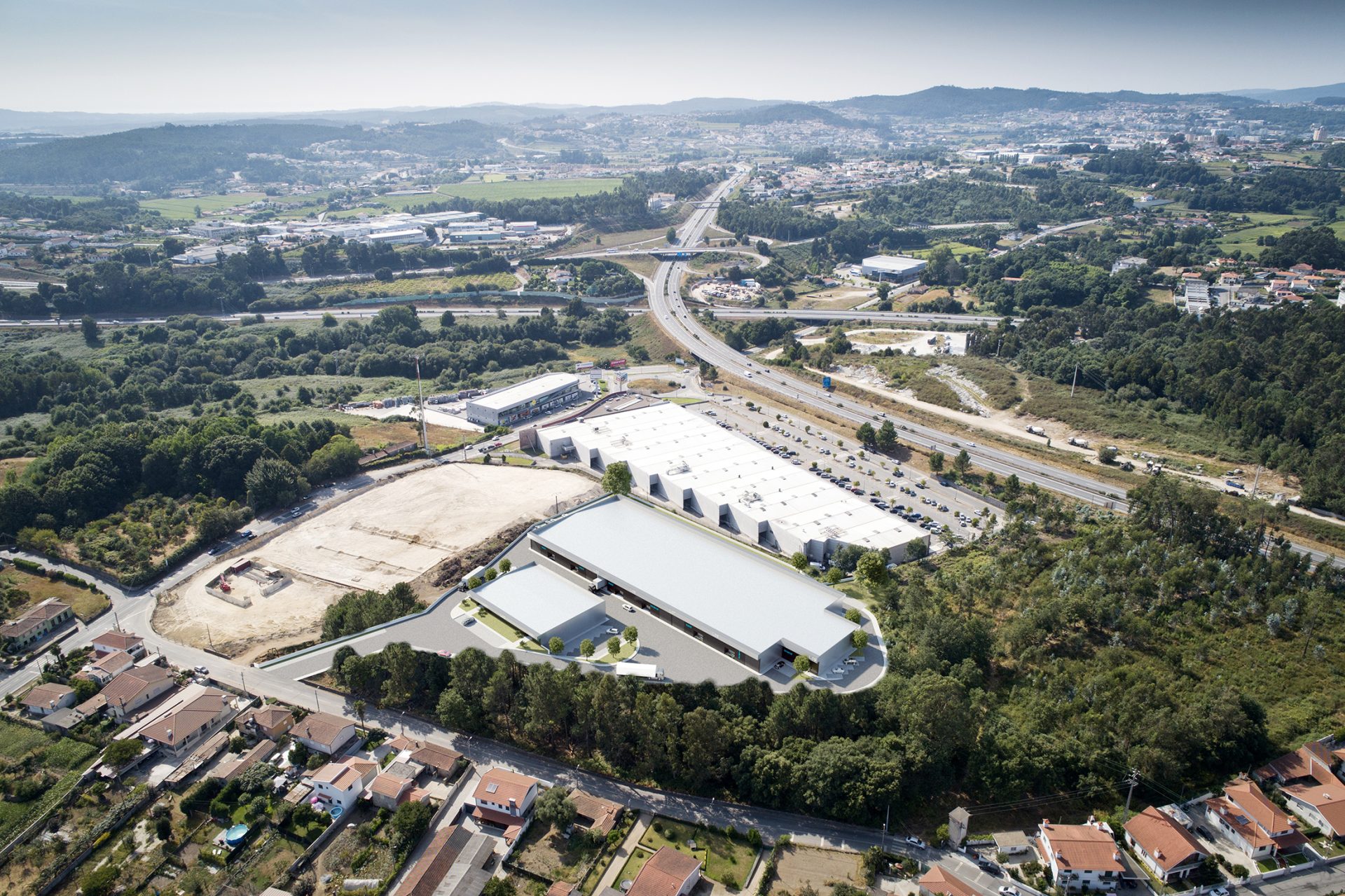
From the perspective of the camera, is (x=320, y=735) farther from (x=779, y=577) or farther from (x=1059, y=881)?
(x=1059, y=881)

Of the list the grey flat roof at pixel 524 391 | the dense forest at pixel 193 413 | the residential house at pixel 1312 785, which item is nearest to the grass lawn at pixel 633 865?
the residential house at pixel 1312 785

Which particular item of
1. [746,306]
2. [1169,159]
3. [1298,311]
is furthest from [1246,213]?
[746,306]

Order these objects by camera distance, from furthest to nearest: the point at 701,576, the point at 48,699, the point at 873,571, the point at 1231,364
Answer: the point at 1231,364 → the point at 701,576 → the point at 873,571 → the point at 48,699

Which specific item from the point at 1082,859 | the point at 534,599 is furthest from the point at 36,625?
the point at 1082,859

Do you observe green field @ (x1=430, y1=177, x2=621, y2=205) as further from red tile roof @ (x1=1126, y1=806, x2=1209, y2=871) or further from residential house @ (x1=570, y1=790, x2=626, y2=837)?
red tile roof @ (x1=1126, y1=806, x2=1209, y2=871)

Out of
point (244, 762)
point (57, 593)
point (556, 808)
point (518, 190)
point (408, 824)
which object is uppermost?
point (518, 190)

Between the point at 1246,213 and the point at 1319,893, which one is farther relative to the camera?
the point at 1246,213

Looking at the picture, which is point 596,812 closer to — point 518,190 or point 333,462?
point 333,462
